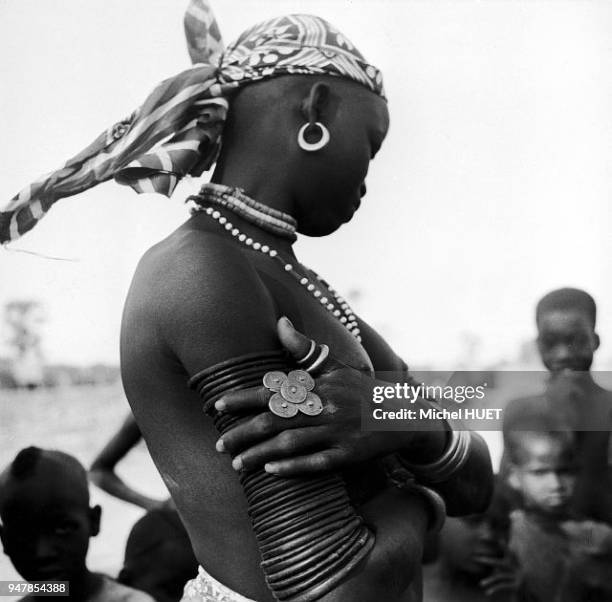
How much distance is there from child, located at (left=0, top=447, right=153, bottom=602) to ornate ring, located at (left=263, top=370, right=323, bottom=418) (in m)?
1.02

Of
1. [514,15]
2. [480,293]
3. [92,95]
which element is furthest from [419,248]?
[92,95]

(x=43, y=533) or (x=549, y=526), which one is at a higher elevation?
(x=549, y=526)

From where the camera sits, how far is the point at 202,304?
1.10 meters

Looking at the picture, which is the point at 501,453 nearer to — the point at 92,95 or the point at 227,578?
the point at 227,578

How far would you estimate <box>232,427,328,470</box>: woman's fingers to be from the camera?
1.05 meters

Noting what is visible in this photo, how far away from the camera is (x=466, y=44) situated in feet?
6.15

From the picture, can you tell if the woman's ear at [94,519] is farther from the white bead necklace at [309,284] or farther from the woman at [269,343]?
the white bead necklace at [309,284]

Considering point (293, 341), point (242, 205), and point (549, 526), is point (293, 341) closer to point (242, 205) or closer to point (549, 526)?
point (242, 205)

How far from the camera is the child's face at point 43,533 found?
72.8 inches

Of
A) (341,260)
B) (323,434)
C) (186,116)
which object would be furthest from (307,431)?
(341,260)

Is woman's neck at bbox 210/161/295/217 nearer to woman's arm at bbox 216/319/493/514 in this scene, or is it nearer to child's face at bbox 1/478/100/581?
woman's arm at bbox 216/319/493/514

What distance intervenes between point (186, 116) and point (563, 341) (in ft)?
3.65

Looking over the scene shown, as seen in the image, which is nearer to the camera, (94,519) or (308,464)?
(308,464)
